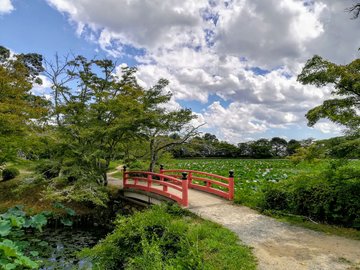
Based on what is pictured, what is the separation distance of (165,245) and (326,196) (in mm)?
4532

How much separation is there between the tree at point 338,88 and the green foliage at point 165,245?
12.9 ft

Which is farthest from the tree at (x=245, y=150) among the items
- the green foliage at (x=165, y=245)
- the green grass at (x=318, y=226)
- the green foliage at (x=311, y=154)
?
the green foliage at (x=165, y=245)

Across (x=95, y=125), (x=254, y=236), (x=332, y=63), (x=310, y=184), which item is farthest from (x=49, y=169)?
(x=332, y=63)

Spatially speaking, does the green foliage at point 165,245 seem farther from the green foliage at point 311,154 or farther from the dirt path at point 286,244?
the green foliage at point 311,154

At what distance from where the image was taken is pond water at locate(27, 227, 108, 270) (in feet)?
23.2

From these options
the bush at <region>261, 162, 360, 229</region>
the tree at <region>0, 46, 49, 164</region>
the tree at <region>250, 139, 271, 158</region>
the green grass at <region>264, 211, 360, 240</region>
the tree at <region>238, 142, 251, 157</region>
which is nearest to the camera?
the green grass at <region>264, 211, 360, 240</region>

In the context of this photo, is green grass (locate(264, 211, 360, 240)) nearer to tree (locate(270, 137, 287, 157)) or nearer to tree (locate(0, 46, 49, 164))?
tree (locate(0, 46, 49, 164))

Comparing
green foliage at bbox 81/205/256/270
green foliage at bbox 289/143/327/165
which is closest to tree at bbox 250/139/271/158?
green foliage at bbox 289/143/327/165

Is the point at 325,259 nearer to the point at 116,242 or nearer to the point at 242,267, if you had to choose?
the point at 242,267

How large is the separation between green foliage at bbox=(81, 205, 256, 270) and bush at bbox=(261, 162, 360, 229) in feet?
8.96

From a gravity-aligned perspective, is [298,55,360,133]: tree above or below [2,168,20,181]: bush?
above

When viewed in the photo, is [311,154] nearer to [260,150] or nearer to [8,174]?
[8,174]

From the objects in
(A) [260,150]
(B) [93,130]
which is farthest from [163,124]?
(A) [260,150]

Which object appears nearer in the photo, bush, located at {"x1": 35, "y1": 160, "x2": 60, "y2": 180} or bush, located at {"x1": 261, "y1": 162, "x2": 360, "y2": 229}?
bush, located at {"x1": 261, "y1": 162, "x2": 360, "y2": 229}
